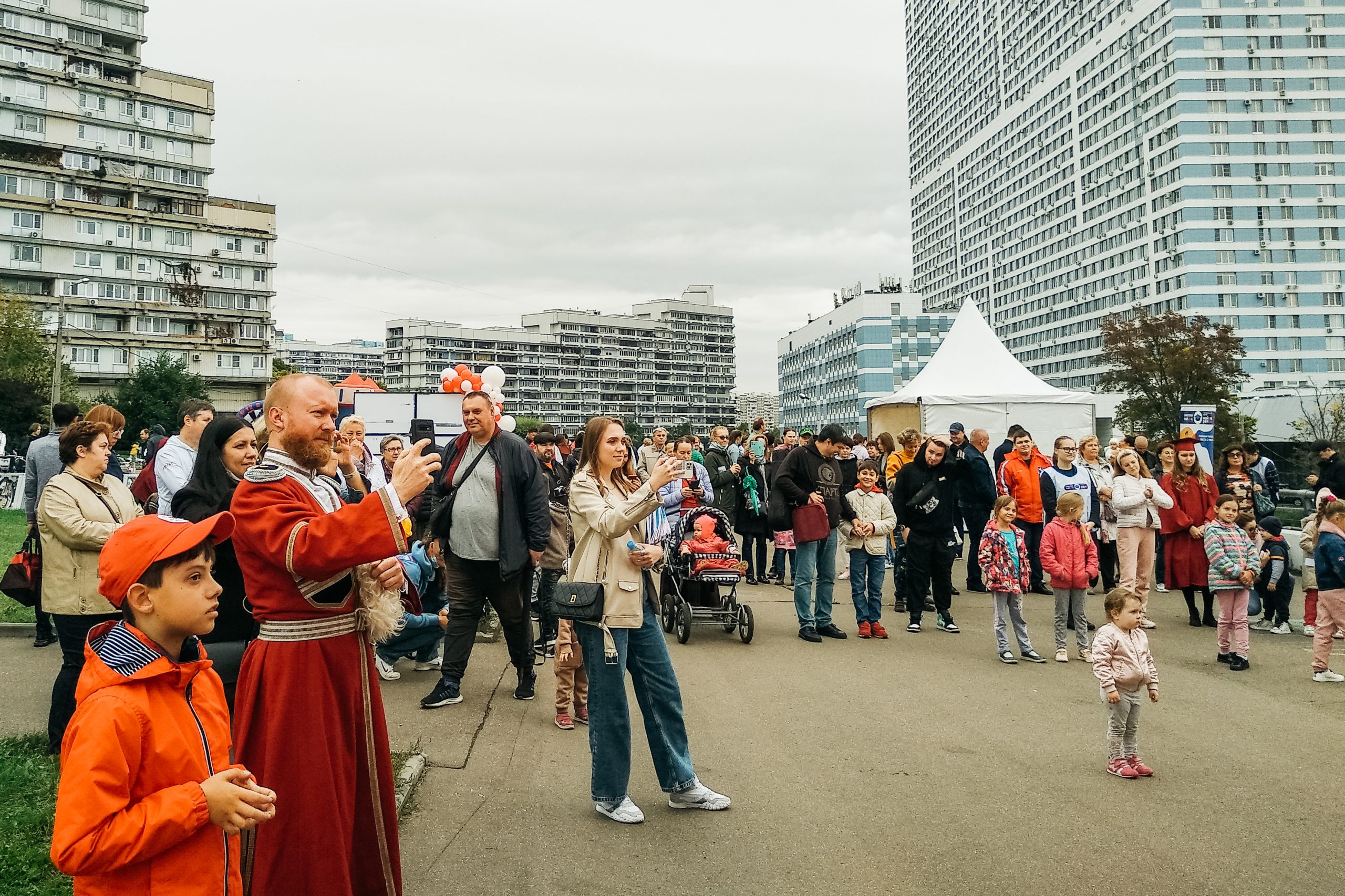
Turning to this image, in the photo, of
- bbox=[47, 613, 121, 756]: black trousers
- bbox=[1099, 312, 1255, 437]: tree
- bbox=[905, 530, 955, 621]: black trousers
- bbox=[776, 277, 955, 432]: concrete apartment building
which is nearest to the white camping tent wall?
bbox=[905, 530, 955, 621]: black trousers

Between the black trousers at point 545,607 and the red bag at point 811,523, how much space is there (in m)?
2.78

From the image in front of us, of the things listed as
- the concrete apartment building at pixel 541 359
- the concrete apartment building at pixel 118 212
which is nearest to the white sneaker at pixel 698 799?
the concrete apartment building at pixel 118 212

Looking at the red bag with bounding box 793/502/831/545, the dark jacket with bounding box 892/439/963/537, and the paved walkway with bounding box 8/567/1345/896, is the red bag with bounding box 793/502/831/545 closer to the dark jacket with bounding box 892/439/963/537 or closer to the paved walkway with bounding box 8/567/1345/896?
the dark jacket with bounding box 892/439/963/537

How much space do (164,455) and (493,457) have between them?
2.20 m

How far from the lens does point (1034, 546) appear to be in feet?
40.8

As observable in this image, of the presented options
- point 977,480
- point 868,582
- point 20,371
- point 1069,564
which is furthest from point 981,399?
point 20,371

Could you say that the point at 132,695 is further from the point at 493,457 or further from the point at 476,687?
the point at 476,687

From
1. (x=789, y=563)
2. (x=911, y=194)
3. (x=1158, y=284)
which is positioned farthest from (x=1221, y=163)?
(x=789, y=563)

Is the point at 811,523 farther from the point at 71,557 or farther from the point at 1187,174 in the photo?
the point at 1187,174

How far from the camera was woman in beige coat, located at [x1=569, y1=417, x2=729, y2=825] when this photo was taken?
15.9 ft

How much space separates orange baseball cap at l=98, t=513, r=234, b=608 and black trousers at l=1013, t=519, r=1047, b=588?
1048 cm

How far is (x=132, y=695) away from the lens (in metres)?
2.32

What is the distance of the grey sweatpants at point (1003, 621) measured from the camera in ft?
28.8

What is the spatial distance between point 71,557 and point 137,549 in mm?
3806
